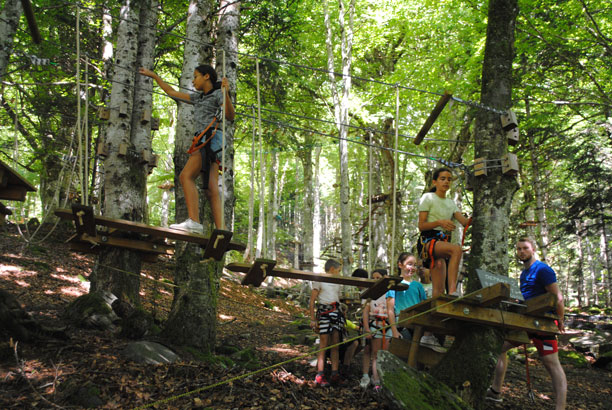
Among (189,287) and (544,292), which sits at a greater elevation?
(544,292)

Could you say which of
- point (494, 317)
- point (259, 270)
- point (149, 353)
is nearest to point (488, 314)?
point (494, 317)

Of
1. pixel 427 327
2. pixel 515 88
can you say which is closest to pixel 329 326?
pixel 427 327

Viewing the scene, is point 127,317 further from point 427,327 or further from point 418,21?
point 418,21

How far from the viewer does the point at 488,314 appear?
4.54 metres

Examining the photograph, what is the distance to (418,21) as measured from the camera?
1653cm

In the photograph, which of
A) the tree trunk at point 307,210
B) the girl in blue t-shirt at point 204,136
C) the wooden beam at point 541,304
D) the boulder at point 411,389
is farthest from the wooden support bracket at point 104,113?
the tree trunk at point 307,210

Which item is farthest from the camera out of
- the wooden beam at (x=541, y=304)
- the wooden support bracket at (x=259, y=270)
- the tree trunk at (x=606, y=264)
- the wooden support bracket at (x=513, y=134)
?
the tree trunk at (x=606, y=264)

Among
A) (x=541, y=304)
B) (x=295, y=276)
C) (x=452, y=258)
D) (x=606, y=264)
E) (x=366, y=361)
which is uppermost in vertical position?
(x=606, y=264)

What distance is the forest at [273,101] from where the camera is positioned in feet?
19.0

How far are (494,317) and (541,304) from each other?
48 centimetres

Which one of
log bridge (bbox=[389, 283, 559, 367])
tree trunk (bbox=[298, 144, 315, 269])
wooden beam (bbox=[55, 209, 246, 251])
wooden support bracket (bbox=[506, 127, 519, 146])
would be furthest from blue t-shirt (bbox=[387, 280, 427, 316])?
tree trunk (bbox=[298, 144, 315, 269])

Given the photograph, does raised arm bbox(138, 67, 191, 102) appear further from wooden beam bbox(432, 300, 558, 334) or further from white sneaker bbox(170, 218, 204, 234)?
wooden beam bbox(432, 300, 558, 334)

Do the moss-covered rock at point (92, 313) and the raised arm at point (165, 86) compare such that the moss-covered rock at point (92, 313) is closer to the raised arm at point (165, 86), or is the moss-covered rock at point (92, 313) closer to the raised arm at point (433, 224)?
the raised arm at point (165, 86)

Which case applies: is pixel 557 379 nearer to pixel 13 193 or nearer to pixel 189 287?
pixel 189 287
